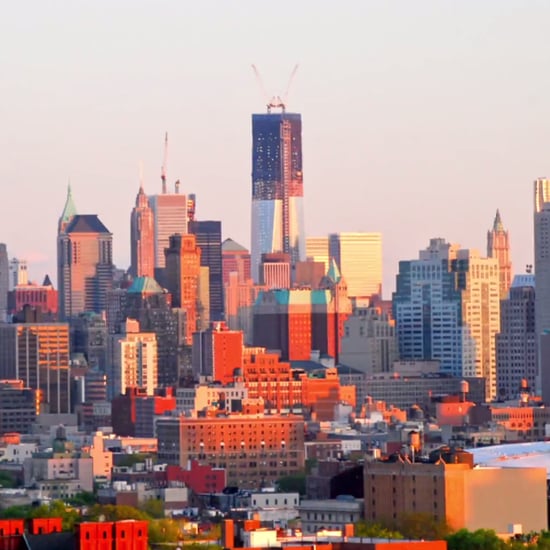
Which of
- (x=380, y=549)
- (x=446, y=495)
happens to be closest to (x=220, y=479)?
(x=446, y=495)

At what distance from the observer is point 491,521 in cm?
10969

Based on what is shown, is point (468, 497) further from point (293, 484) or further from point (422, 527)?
point (293, 484)

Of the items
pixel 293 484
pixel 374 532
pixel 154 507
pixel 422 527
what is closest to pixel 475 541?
pixel 374 532

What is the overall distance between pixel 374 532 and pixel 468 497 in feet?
33.3

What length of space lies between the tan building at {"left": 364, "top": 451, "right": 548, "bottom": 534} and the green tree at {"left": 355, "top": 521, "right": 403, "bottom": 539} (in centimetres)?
260

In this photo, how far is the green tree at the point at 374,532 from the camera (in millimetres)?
99438

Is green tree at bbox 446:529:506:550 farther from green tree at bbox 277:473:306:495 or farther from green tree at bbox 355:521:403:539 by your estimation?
green tree at bbox 277:473:306:495

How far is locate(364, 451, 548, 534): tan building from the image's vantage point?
110 m

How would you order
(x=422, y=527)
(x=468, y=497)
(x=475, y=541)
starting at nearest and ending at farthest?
(x=475, y=541) → (x=422, y=527) → (x=468, y=497)

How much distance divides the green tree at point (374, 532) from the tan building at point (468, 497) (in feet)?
8.54

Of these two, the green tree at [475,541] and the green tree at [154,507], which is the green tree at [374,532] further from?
the green tree at [154,507]

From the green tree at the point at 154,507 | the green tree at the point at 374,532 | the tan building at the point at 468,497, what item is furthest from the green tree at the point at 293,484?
the green tree at the point at 374,532

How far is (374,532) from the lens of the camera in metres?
102

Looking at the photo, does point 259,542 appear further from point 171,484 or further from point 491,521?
point 171,484
